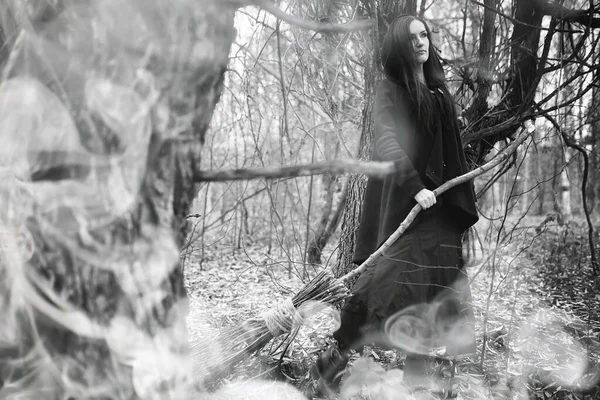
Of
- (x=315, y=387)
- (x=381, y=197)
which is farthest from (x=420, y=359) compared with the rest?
(x=381, y=197)

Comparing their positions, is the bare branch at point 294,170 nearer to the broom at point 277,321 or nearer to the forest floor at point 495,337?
the broom at point 277,321

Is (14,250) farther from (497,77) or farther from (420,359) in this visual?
(497,77)

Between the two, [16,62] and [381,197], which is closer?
[16,62]

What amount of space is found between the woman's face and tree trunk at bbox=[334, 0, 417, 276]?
520 mm

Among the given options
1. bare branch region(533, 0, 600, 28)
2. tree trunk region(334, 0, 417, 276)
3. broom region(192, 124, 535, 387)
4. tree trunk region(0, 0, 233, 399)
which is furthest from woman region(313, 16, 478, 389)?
tree trunk region(0, 0, 233, 399)

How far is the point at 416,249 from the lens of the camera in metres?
2.47

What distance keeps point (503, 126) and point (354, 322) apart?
1724 millimetres

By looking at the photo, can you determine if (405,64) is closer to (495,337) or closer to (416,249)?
(416,249)

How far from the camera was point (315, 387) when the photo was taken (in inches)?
97.5

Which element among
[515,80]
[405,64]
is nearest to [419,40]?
[405,64]

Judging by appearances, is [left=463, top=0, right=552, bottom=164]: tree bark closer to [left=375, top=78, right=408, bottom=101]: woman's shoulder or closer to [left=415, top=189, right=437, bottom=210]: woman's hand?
[left=375, top=78, right=408, bottom=101]: woman's shoulder

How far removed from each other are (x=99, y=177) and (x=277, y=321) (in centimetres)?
126

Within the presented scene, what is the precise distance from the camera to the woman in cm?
240

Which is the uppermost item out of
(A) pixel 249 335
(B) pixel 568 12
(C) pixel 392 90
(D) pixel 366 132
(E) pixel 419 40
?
(B) pixel 568 12
